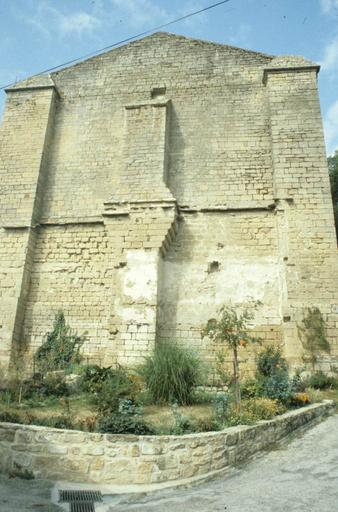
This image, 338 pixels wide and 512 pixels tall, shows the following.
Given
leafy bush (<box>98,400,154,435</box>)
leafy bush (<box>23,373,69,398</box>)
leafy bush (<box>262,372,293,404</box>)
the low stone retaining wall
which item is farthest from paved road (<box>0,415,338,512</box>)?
leafy bush (<box>23,373,69,398</box>)

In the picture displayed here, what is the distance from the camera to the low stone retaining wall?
5.57 m

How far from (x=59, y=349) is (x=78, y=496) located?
17.4 feet

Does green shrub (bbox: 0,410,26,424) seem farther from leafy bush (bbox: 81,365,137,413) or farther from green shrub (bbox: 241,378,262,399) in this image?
green shrub (bbox: 241,378,262,399)

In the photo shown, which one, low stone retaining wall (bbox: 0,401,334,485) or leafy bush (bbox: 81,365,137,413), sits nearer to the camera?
low stone retaining wall (bbox: 0,401,334,485)

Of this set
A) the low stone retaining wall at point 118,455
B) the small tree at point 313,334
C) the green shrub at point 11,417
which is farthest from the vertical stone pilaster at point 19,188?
the small tree at point 313,334

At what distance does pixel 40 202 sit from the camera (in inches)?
472

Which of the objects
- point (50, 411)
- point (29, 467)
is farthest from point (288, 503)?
point (50, 411)

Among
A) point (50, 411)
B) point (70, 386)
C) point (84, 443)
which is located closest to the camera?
point (84, 443)

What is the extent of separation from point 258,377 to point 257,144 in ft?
20.5

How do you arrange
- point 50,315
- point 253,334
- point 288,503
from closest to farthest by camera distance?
point 288,503
point 253,334
point 50,315

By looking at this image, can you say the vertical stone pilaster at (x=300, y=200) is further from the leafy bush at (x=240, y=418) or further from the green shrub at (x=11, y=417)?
the green shrub at (x=11, y=417)

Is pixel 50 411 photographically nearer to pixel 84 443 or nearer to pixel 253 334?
pixel 84 443

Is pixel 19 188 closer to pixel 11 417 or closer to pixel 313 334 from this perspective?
pixel 11 417

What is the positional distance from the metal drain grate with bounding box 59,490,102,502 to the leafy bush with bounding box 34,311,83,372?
Answer: 4.93 metres
